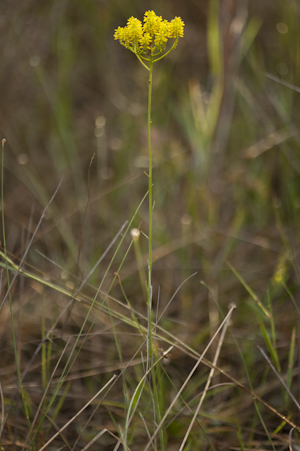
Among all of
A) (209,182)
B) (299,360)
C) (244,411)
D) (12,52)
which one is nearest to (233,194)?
(209,182)

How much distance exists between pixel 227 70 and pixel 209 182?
35cm

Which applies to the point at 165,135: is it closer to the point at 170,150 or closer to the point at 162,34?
the point at 170,150

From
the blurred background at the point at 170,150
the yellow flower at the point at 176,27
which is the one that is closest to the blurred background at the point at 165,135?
the blurred background at the point at 170,150

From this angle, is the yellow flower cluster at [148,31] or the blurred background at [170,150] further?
the blurred background at [170,150]

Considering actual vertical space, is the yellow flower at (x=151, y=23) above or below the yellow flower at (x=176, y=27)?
above

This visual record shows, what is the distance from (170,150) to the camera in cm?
146

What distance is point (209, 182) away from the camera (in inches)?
49.0

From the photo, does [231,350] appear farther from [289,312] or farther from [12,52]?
[12,52]

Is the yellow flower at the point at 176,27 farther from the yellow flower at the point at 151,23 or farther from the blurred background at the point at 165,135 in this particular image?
the blurred background at the point at 165,135

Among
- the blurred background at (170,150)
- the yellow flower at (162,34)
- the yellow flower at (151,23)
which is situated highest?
the yellow flower at (151,23)

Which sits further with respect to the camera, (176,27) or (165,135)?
(165,135)

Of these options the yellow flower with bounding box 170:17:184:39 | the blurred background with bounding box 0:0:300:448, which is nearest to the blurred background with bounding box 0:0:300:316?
the blurred background with bounding box 0:0:300:448

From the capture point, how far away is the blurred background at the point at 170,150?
1110 millimetres

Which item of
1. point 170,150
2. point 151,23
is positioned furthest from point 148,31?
point 170,150
